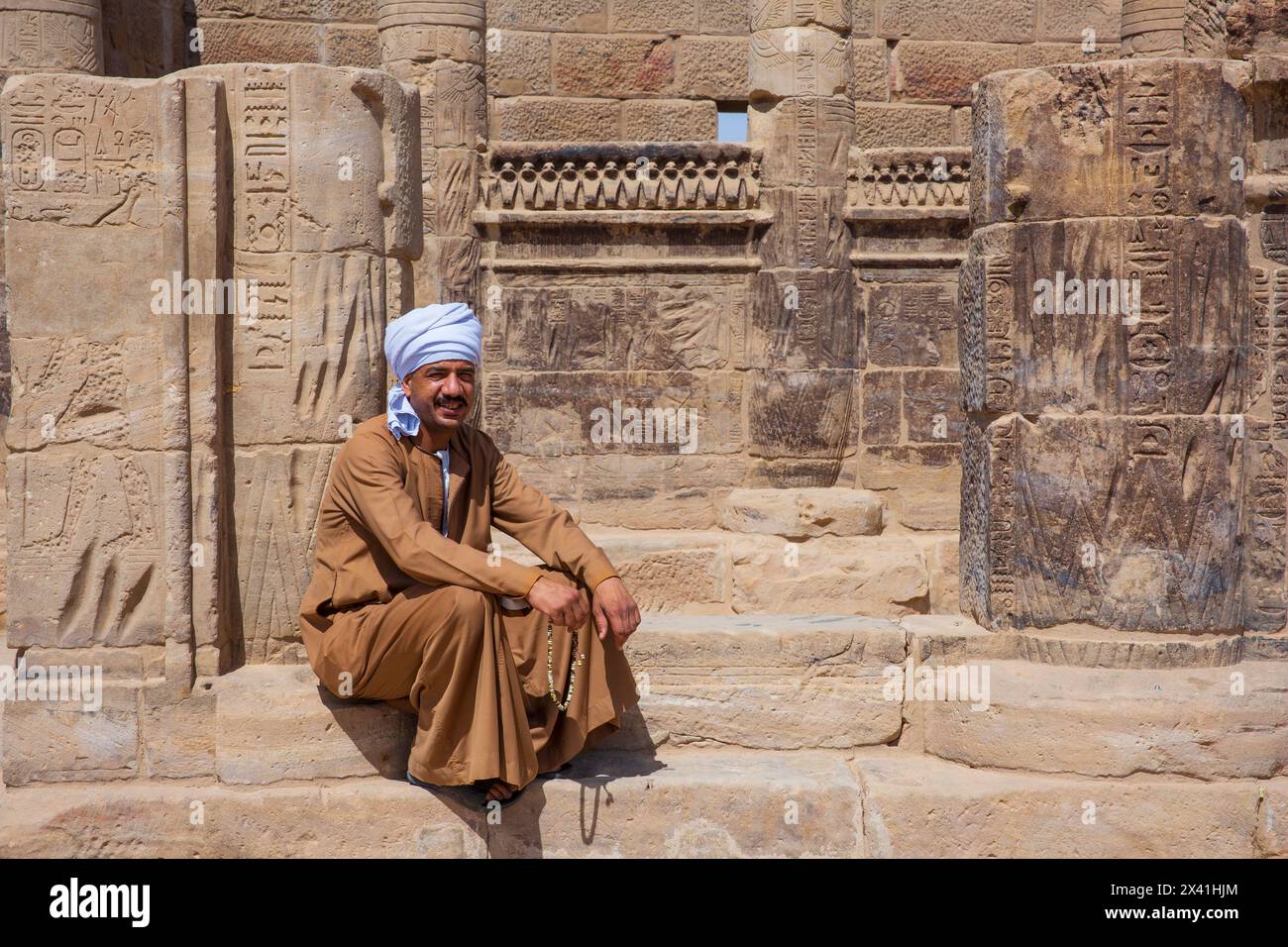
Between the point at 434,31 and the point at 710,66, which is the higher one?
the point at 710,66

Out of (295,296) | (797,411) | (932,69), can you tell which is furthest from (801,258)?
(295,296)

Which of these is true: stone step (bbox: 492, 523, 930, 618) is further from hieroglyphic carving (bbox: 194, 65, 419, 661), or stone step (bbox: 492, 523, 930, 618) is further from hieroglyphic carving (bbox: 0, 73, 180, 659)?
hieroglyphic carving (bbox: 0, 73, 180, 659)

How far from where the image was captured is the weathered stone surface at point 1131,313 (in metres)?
4.50

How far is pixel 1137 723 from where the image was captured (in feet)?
14.4

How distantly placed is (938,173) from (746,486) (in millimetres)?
2357

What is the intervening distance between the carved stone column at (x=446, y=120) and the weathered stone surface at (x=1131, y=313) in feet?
15.0

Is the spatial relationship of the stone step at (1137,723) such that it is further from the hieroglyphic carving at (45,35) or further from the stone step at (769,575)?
the hieroglyphic carving at (45,35)

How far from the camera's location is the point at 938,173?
863cm

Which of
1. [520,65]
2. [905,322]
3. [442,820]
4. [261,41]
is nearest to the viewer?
[442,820]

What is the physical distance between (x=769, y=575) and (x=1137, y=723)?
367 centimetres

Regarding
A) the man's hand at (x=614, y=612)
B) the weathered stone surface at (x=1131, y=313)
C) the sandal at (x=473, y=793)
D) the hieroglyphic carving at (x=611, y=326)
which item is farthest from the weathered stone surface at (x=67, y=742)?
the hieroglyphic carving at (x=611, y=326)

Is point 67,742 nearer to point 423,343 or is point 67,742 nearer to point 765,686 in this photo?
point 423,343

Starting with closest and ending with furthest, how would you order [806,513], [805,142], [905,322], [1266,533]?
[1266,533]
[806,513]
[805,142]
[905,322]

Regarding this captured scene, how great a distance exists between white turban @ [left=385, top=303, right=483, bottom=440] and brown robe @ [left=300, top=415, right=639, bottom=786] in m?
0.08
